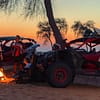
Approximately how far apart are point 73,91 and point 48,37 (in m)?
9.43

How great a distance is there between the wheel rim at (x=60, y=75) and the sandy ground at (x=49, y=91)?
1.08 ft

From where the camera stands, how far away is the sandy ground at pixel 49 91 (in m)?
12.3

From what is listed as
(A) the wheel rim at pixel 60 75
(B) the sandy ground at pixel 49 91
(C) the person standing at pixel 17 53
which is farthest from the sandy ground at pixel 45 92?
(C) the person standing at pixel 17 53

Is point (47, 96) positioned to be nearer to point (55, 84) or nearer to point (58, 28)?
point (55, 84)

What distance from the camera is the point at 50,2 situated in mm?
21969

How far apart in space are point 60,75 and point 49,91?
1.18m

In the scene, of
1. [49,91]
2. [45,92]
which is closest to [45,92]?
[45,92]

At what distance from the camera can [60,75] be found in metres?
14.6

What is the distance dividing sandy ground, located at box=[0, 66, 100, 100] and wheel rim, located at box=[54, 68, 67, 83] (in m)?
0.33

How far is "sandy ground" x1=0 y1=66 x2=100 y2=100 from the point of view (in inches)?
484

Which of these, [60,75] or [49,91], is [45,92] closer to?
[49,91]

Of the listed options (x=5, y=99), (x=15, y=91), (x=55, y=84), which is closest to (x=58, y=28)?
(x=55, y=84)

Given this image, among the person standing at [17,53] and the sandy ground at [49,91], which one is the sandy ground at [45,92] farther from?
the person standing at [17,53]

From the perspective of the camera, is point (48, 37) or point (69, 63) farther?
point (48, 37)
